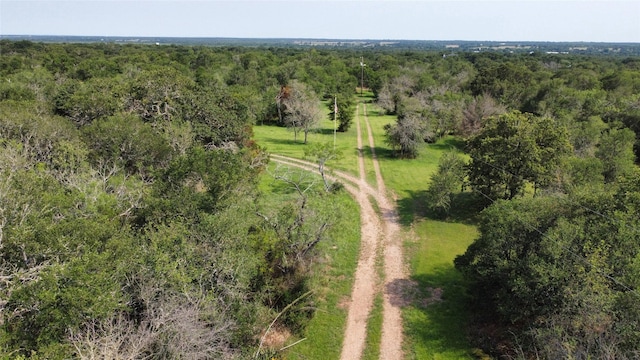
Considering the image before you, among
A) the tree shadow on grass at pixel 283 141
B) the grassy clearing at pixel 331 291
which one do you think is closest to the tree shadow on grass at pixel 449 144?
the tree shadow on grass at pixel 283 141

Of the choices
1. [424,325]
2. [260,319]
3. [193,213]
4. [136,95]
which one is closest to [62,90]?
[136,95]

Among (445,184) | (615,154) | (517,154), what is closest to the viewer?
(517,154)

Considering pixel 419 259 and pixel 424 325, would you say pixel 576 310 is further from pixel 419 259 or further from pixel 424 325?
pixel 419 259

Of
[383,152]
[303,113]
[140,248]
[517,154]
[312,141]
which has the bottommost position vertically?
[383,152]

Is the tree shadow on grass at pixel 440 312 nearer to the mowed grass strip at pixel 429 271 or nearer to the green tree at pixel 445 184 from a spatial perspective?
the mowed grass strip at pixel 429 271

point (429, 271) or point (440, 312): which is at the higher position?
point (429, 271)

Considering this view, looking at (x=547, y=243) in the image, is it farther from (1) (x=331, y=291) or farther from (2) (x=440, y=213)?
(2) (x=440, y=213)

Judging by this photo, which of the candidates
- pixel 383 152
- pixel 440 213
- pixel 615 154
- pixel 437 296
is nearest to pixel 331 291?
pixel 437 296

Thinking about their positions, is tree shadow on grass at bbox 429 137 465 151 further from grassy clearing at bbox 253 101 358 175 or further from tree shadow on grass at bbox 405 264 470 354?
tree shadow on grass at bbox 405 264 470 354
